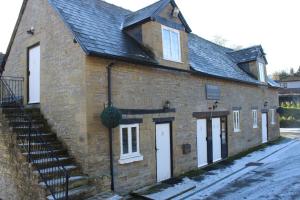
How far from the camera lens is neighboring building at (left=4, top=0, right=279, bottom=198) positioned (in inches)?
352

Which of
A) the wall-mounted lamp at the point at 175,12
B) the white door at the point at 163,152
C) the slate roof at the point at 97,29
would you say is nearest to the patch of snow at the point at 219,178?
the white door at the point at 163,152

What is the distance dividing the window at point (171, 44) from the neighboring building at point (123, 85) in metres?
0.04

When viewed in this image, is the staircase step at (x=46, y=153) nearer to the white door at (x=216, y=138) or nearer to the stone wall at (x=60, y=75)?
the stone wall at (x=60, y=75)

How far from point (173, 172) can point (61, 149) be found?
15.4ft

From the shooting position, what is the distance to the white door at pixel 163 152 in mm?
11086

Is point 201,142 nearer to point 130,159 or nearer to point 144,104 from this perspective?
point 144,104

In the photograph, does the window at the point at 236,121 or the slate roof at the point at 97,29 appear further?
the window at the point at 236,121

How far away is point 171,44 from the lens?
1210cm

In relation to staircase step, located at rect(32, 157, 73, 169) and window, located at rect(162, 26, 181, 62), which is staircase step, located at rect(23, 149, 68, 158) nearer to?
staircase step, located at rect(32, 157, 73, 169)

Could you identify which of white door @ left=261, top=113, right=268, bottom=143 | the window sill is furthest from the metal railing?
white door @ left=261, top=113, right=268, bottom=143

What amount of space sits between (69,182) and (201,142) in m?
7.49

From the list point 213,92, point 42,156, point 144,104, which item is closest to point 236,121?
point 213,92

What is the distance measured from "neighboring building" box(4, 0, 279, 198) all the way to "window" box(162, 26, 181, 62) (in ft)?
0.14

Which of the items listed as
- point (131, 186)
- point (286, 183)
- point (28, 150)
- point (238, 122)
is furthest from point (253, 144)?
point (28, 150)
